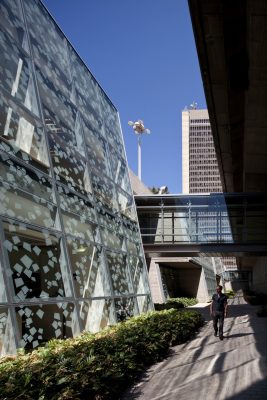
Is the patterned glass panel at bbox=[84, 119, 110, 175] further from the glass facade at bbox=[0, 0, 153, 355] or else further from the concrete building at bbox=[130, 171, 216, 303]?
the concrete building at bbox=[130, 171, 216, 303]

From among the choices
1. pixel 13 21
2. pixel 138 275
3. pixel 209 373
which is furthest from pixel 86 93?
pixel 209 373

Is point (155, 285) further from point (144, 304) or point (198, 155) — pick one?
point (198, 155)

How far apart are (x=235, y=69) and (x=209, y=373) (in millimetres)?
A: 9148

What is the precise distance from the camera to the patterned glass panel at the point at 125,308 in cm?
1215

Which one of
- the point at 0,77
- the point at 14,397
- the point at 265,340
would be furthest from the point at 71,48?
the point at 14,397

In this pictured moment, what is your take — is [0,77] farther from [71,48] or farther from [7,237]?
[71,48]

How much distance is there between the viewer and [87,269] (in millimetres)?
11227

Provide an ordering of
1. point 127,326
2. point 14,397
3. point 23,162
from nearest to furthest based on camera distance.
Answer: point 14,397
point 23,162
point 127,326

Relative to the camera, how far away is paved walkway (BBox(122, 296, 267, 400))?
Answer: 7.18 metres

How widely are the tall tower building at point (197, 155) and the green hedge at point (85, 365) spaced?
155 meters

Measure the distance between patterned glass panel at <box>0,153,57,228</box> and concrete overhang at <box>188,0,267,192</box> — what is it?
588 centimetres

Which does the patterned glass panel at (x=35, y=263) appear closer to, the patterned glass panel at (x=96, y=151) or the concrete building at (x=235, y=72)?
the patterned glass panel at (x=96, y=151)

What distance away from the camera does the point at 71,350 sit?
712 centimetres

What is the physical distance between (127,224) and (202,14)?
8649 millimetres
